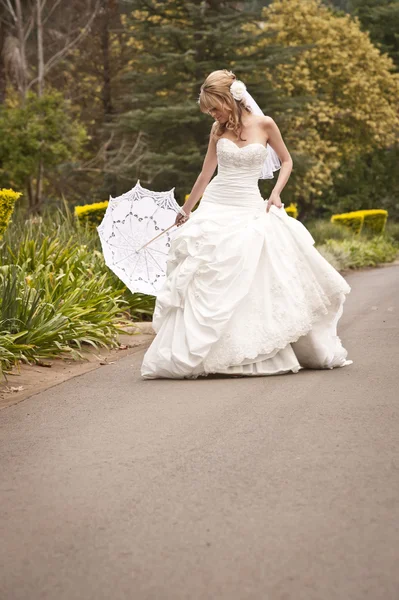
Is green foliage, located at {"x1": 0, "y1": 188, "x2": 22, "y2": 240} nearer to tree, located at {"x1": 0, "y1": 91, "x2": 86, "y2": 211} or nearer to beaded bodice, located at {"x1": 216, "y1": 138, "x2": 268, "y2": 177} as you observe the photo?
beaded bodice, located at {"x1": 216, "y1": 138, "x2": 268, "y2": 177}

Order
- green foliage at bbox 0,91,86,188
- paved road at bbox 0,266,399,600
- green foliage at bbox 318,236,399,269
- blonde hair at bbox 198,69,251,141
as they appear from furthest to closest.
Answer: green foliage at bbox 0,91,86,188 < green foliage at bbox 318,236,399,269 < blonde hair at bbox 198,69,251,141 < paved road at bbox 0,266,399,600

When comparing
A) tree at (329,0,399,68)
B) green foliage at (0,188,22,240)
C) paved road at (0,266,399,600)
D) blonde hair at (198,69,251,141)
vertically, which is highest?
tree at (329,0,399,68)

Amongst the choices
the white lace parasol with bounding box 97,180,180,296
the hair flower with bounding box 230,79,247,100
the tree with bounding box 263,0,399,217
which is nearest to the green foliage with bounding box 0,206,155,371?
the white lace parasol with bounding box 97,180,180,296

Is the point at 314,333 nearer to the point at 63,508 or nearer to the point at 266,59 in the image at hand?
the point at 63,508

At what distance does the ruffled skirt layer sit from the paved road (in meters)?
0.34

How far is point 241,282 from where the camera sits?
324 inches

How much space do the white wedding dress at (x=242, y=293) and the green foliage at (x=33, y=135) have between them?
2175cm

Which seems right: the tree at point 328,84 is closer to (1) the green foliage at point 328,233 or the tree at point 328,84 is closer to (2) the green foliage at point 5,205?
(1) the green foliage at point 328,233

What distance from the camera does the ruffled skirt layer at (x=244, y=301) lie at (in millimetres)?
8039

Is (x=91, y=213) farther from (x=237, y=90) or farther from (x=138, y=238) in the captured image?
(x=237, y=90)

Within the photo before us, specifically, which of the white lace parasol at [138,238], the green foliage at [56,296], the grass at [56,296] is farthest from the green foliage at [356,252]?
the white lace parasol at [138,238]

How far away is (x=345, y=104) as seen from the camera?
39.2 metres

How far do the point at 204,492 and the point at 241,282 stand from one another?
12.0 feet

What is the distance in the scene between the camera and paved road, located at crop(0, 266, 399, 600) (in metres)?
3.68
